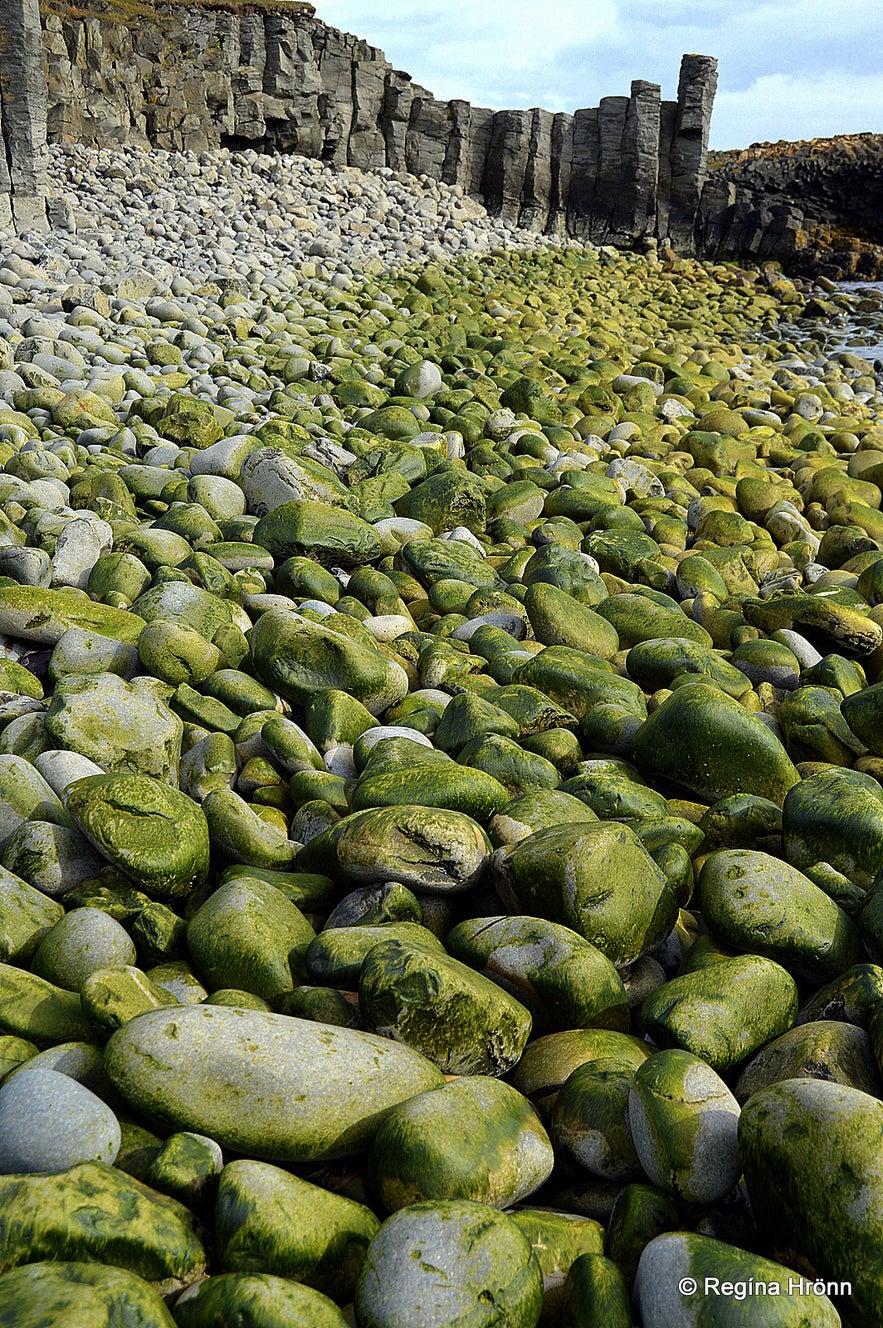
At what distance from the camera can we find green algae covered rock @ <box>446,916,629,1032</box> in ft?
7.81

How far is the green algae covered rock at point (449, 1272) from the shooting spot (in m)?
1.59

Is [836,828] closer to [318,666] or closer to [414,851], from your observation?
[414,851]

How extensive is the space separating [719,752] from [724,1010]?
1.33 m

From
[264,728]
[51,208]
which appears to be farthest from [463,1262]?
[51,208]

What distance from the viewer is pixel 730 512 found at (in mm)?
7227

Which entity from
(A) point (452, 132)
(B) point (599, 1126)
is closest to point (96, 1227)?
(B) point (599, 1126)

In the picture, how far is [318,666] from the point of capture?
3.92m

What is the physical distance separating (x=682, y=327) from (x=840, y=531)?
9107mm

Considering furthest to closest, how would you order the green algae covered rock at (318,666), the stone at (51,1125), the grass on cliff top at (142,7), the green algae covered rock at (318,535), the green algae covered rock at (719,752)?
the grass on cliff top at (142,7)
the green algae covered rock at (318,535)
the green algae covered rock at (318,666)
the green algae covered rock at (719,752)
the stone at (51,1125)

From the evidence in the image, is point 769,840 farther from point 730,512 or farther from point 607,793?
point 730,512

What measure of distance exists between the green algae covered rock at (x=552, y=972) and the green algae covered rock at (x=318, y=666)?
1574mm

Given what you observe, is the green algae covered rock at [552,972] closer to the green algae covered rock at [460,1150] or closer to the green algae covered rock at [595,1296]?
the green algae covered rock at [460,1150]

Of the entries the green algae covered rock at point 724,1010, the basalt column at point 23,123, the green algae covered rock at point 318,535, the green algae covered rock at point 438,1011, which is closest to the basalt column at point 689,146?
the basalt column at point 23,123

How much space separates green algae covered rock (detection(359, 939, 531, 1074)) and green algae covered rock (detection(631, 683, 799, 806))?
1517 millimetres
